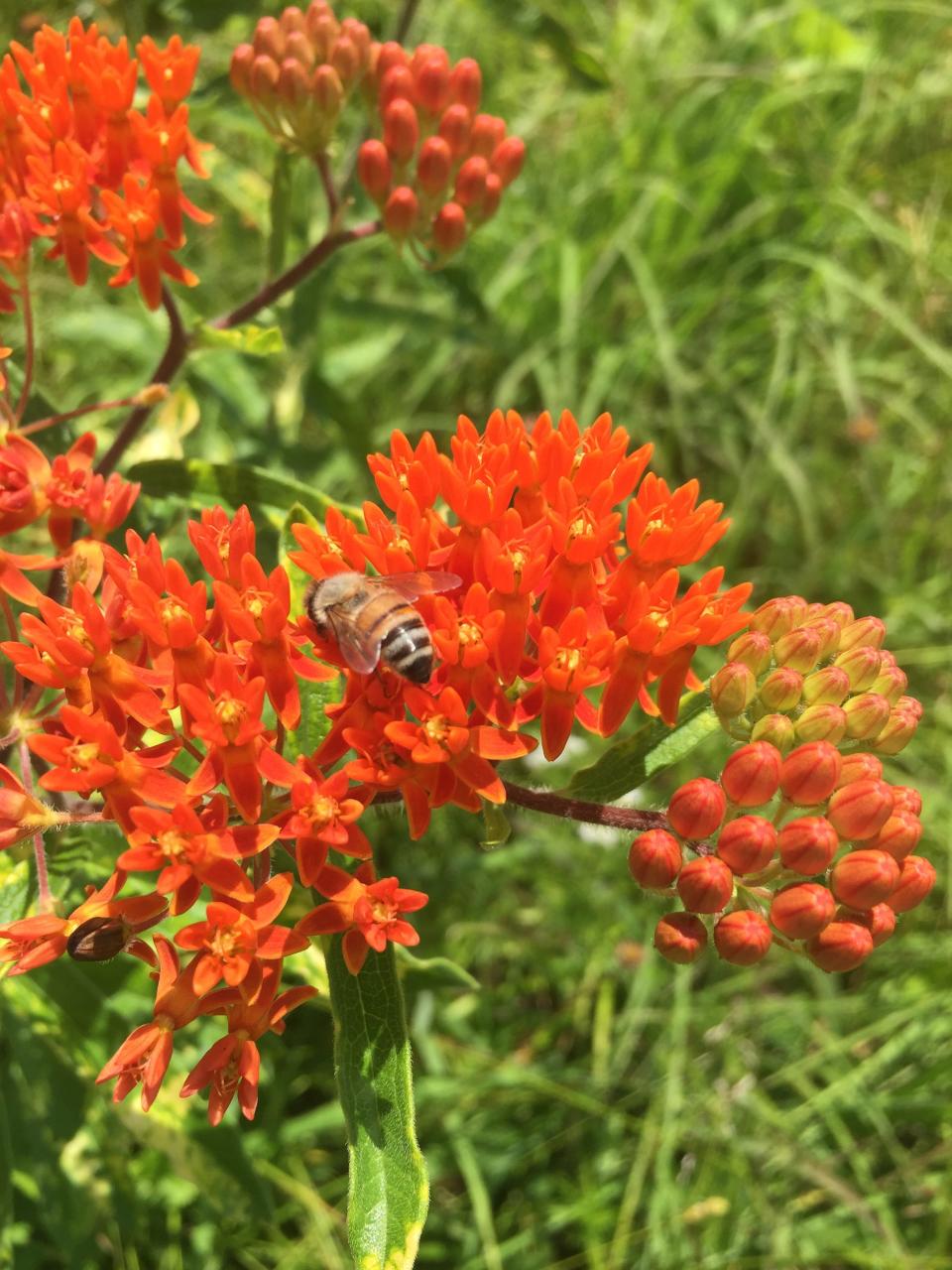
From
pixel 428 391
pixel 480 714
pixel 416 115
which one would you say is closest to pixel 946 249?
pixel 428 391

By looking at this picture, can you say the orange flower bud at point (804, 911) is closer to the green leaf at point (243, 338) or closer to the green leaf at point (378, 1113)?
the green leaf at point (378, 1113)

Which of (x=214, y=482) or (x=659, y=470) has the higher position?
(x=214, y=482)

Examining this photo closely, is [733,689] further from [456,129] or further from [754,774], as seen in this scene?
[456,129]

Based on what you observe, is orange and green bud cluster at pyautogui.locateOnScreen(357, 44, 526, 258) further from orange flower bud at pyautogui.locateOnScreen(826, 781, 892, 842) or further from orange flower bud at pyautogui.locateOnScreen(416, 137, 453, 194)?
orange flower bud at pyautogui.locateOnScreen(826, 781, 892, 842)

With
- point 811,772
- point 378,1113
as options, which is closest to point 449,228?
point 811,772

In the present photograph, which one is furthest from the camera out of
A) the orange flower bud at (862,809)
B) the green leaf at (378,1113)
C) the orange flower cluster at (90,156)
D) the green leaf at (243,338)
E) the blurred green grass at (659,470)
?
the blurred green grass at (659,470)

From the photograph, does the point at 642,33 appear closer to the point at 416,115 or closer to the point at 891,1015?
the point at 416,115

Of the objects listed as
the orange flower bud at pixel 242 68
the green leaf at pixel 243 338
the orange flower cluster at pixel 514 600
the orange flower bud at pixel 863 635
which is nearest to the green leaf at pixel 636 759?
the orange flower cluster at pixel 514 600

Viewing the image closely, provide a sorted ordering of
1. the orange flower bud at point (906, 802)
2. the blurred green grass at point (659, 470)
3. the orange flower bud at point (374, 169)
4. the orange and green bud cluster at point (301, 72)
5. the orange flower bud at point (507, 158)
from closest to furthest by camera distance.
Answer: the orange flower bud at point (906, 802)
the orange and green bud cluster at point (301, 72)
the orange flower bud at point (374, 169)
the orange flower bud at point (507, 158)
the blurred green grass at point (659, 470)
